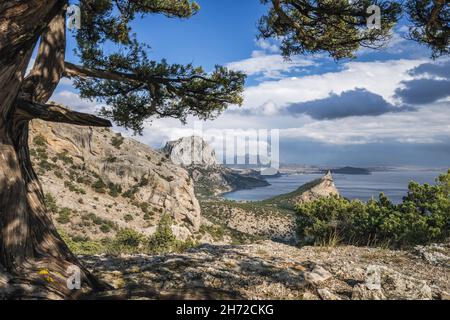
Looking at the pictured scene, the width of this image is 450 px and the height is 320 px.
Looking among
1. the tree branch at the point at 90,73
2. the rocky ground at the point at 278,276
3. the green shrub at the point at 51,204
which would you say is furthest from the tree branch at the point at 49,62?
the green shrub at the point at 51,204

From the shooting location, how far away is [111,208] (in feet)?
164

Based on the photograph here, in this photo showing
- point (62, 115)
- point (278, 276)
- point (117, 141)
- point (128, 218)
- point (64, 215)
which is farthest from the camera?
point (117, 141)

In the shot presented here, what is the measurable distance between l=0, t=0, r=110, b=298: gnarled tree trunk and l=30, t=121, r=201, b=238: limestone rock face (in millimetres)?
36671

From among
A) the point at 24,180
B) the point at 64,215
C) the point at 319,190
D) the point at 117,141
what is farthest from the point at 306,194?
the point at 24,180

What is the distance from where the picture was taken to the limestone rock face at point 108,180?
1806 inches

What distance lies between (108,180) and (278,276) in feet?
181

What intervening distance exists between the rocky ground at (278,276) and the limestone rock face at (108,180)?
3546cm

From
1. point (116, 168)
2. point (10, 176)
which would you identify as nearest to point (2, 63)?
point (10, 176)

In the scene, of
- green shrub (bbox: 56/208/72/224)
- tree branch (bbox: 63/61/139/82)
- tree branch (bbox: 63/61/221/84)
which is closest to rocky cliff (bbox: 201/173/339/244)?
green shrub (bbox: 56/208/72/224)

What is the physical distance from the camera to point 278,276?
541 centimetres

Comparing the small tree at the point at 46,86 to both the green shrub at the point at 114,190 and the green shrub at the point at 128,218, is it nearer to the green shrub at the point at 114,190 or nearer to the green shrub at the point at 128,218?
the green shrub at the point at 128,218

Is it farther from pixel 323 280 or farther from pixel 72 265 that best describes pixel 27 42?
pixel 323 280

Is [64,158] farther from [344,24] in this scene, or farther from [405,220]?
[344,24]

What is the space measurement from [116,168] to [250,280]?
57051 mm
